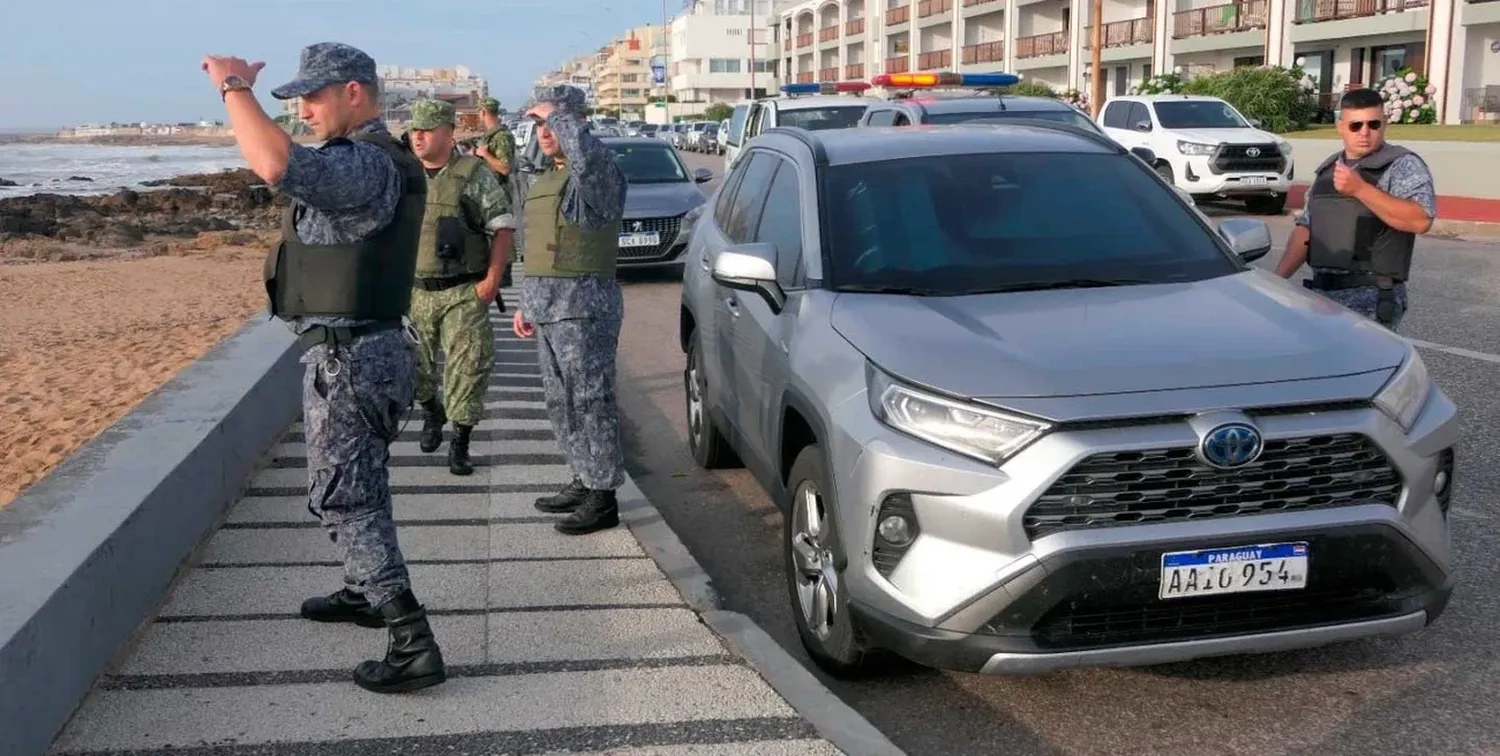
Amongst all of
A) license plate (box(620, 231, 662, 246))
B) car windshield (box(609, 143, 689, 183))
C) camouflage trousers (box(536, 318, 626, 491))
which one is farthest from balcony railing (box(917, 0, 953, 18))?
camouflage trousers (box(536, 318, 626, 491))

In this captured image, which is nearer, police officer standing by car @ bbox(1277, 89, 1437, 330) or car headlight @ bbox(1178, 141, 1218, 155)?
police officer standing by car @ bbox(1277, 89, 1437, 330)

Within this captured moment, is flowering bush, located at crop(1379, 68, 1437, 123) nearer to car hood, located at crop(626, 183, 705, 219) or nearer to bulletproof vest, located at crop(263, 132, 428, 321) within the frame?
car hood, located at crop(626, 183, 705, 219)

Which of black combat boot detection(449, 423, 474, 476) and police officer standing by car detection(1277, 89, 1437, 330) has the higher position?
police officer standing by car detection(1277, 89, 1437, 330)

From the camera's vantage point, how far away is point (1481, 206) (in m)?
19.4

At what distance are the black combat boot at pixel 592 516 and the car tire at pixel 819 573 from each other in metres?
1.34

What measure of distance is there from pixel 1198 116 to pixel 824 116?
7.48 metres

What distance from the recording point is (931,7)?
2606 inches

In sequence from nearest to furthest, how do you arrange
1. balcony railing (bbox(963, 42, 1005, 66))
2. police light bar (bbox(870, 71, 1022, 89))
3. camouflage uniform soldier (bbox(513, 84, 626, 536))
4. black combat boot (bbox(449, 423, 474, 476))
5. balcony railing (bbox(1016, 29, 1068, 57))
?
camouflage uniform soldier (bbox(513, 84, 626, 536)) → black combat boot (bbox(449, 423, 474, 476)) → police light bar (bbox(870, 71, 1022, 89)) → balcony railing (bbox(1016, 29, 1068, 57)) → balcony railing (bbox(963, 42, 1005, 66))

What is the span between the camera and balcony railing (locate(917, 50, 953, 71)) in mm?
66000

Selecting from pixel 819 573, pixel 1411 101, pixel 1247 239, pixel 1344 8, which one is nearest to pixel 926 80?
pixel 1247 239

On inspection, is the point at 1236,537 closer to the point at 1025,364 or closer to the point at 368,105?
the point at 1025,364

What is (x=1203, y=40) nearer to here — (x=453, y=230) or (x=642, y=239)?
(x=642, y=239)

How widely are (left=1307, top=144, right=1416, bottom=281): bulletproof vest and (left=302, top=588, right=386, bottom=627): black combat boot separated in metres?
4.02

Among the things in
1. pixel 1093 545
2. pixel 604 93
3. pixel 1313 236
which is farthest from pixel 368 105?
pixel 604 93
